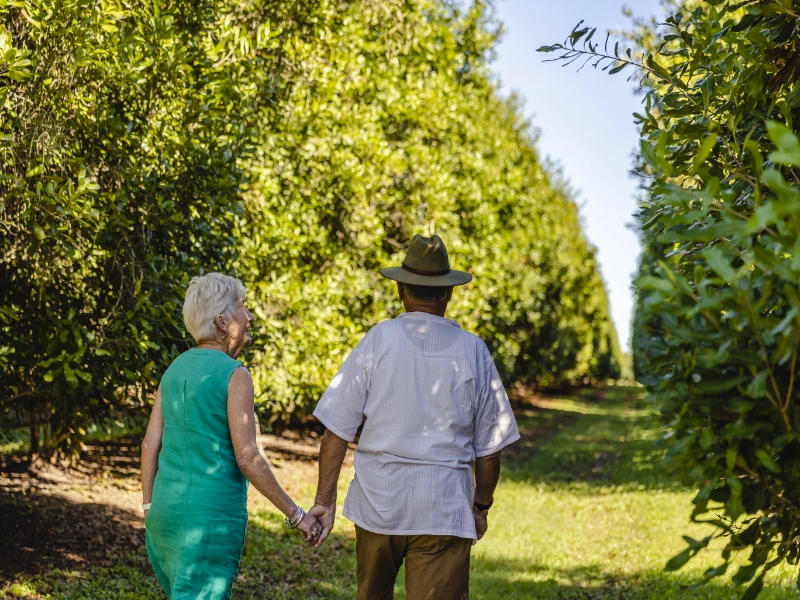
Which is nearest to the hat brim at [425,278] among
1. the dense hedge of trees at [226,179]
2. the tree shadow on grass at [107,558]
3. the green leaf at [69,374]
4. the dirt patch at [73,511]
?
the dense hedge of trees at [226,179]

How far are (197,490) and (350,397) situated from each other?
0.81m

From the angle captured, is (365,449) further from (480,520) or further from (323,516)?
(480,520)

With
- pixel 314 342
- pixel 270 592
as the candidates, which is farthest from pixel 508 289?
pixel 270 592

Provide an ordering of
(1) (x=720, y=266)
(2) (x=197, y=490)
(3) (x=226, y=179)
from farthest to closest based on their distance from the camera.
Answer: (3) (x=226, y=179), (2) (x=197, y=490), (1) (x=720, y=266)

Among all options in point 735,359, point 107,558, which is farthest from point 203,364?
point 107,558

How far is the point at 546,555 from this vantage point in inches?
363

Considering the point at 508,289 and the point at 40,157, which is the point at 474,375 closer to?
the point at 40,157

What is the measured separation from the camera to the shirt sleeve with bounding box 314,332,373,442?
12.2ft

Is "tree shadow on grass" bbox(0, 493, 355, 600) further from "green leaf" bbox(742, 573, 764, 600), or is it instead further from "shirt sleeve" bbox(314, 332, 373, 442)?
"green leaf" bbox(742, 573, 764, 600)

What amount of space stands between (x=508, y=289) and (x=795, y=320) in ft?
50.2

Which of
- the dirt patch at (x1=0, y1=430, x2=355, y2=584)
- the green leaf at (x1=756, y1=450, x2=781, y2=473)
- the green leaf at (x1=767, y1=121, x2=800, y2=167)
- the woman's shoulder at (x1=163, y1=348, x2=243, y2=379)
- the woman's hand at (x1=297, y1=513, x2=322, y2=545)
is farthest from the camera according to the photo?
the dirt patch at (x1=0, y1=430, x2=355, y2=584)

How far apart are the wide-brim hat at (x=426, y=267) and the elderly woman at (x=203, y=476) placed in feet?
3.05

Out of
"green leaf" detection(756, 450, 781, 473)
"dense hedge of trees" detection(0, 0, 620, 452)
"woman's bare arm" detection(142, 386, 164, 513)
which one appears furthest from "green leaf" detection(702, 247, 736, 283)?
"dense hedge of trees" detection(0, 0, 620, 452)

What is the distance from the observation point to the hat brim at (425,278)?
384cm
